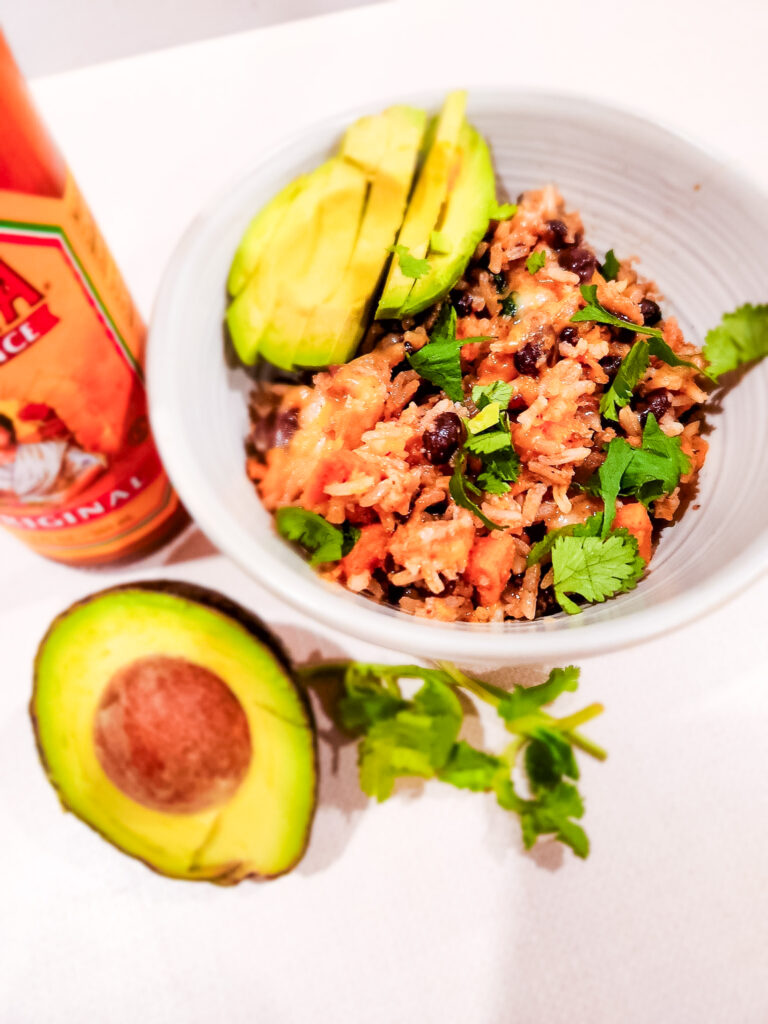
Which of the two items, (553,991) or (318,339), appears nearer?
(318,339)

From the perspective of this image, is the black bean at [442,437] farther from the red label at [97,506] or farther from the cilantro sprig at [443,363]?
the red label at [97,506]

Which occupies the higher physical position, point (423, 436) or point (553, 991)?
point (423, 436)

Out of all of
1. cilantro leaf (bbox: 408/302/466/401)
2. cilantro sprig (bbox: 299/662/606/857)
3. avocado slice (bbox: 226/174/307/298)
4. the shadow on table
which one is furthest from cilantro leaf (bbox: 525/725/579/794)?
avocado slice (bbox: 226/174/307/298)

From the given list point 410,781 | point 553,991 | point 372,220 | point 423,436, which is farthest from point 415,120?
point 553,991

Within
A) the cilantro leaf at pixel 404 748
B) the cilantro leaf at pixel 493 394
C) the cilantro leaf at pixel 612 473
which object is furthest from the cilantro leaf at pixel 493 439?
the cilantro leaf at pixel 404 748

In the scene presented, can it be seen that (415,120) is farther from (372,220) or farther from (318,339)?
(318,339)

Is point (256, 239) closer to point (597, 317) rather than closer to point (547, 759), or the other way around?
point (597, 317)

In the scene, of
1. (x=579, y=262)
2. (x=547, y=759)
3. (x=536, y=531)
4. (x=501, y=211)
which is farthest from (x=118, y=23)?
(x=547, y=759)

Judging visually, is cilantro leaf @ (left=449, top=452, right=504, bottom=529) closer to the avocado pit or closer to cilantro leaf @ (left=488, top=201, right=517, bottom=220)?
cilantro leaf @ (left=488, top=201, right=517, bottom=220)
